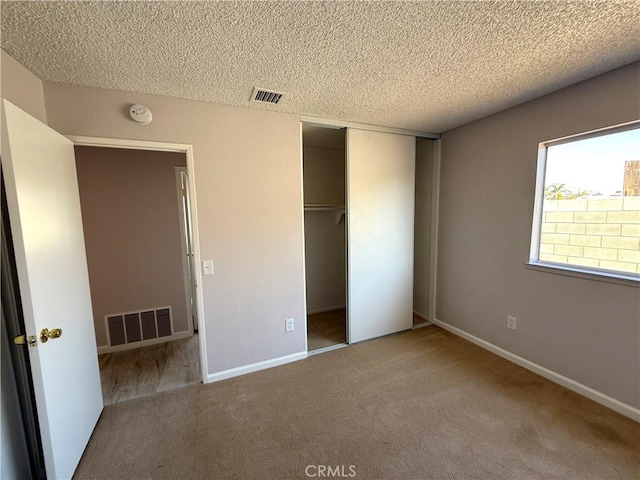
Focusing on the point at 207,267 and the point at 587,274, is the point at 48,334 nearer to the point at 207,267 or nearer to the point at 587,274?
the point at 207,267

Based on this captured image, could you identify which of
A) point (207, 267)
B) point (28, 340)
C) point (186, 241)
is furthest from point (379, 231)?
point (28, 340)

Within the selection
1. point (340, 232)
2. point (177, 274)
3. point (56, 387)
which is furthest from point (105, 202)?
point (340, 232)

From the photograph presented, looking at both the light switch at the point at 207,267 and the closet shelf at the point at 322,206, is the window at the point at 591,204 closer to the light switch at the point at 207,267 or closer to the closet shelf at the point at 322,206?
the closet shelf at the point at 322,206

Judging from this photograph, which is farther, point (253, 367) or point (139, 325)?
point (139, 325)

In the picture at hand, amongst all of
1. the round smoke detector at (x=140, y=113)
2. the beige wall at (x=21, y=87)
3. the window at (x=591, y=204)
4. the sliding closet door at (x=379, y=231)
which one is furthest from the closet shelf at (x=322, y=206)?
the beige wall at (x=21, y=87)

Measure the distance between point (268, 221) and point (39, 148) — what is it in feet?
4.90

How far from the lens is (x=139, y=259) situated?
3012mm

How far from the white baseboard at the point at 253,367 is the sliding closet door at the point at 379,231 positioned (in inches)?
26.4

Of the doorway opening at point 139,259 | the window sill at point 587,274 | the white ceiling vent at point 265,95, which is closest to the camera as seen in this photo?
the window sill at point 587,274

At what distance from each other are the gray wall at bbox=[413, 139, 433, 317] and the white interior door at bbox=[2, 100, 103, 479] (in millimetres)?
3512

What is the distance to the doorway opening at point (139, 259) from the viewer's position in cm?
275

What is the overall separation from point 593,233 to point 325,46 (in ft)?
7.85

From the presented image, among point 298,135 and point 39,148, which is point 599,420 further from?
point 39,148

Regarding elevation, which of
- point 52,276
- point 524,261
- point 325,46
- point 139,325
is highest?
point 325,46
